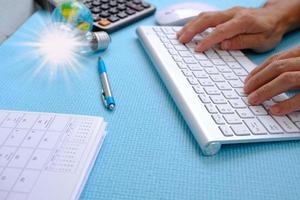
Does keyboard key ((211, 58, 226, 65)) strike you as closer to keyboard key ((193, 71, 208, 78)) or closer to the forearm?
keyboard key ((193, 71, 208, 78))

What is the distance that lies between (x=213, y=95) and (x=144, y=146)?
14cm

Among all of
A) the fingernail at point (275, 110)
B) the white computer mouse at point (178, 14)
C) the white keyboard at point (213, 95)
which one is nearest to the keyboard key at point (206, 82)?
the white keyboard at point (213, 95)

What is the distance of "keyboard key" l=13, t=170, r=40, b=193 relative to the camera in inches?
13.7

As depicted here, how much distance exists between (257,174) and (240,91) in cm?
15

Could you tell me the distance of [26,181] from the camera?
0.36 meters

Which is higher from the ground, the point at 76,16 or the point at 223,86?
the point at 76,16

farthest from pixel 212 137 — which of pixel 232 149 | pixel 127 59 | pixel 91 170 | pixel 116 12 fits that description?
pixel 116 12

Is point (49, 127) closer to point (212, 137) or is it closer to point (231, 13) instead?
point (212, 137)

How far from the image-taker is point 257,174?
399mm

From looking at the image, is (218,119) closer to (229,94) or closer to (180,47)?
(229,94)

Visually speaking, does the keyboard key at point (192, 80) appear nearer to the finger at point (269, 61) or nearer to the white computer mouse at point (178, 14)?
the finger at point (269, 61)

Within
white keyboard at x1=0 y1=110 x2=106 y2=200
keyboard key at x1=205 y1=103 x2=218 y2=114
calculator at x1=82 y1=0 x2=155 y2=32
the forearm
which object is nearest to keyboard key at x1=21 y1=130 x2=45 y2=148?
white keyboard at x1=0 y1=110 x2=106 y2=200

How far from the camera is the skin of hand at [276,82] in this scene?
463 millimetres

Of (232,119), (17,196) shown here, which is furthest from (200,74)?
(17,196)
